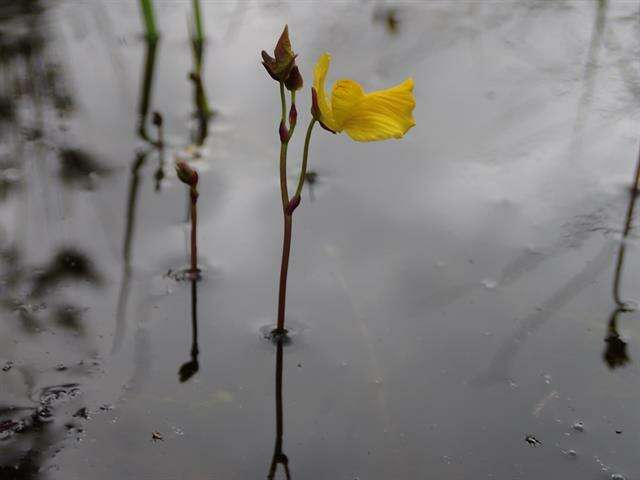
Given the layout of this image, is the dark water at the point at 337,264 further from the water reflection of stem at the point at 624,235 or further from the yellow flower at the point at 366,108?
the yellow flower at the point at 366,108

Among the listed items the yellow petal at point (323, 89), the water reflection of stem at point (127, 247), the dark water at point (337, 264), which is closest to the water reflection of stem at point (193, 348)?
the dark water at point (337, 264)

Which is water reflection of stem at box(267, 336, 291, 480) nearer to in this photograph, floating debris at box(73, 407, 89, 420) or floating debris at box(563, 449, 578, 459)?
floating debris at box(73, 407, 89, 420)

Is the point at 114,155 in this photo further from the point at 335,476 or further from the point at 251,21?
the point at 335,476

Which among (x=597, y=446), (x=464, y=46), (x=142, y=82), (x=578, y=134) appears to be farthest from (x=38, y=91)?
(x=597, y=446)

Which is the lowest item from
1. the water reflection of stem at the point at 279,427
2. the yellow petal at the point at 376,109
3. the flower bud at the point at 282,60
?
the water reflection of stem at the point at 279,427

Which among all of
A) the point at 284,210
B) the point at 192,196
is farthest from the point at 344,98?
the point at 192,196

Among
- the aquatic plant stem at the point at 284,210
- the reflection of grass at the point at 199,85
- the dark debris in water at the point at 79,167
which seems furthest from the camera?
the reflection of grass at the point at 199,85

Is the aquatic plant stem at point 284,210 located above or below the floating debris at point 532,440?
above
